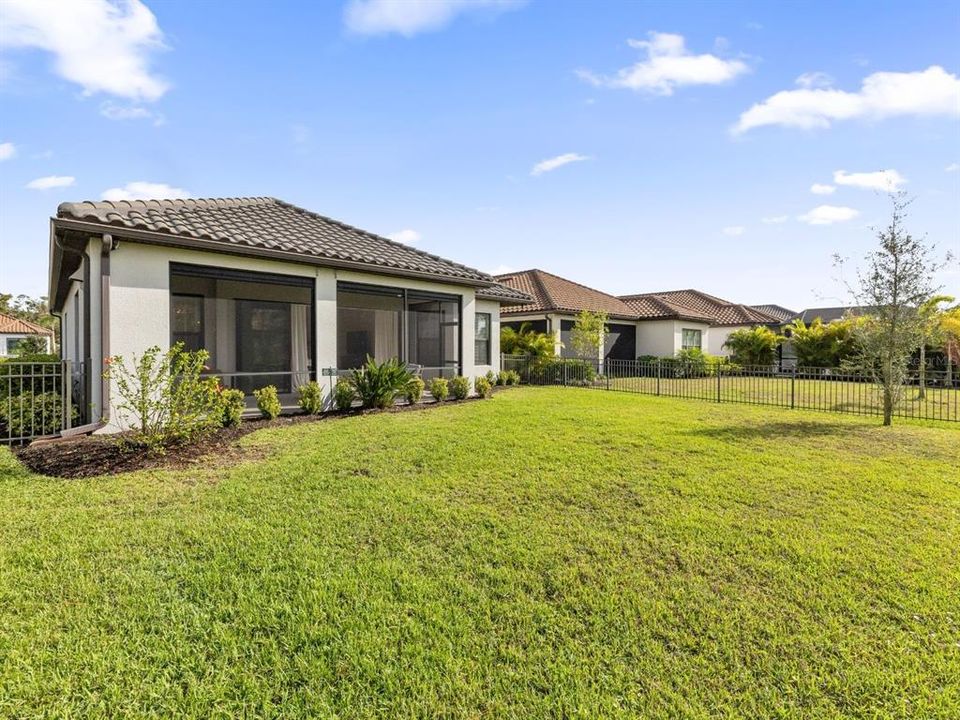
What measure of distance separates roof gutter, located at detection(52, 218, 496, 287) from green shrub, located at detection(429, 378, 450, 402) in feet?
9.28

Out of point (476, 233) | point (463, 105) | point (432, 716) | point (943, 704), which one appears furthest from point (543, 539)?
point (476, 233)

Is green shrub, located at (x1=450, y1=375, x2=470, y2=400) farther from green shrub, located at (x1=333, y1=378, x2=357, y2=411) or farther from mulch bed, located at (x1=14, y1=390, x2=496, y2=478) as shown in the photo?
mulch bed, located at (x1=14, y1=390, x2=496, y2=478)

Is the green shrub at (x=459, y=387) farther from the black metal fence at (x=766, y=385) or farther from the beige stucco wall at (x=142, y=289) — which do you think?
the black metal fence at (x=766, y=385)

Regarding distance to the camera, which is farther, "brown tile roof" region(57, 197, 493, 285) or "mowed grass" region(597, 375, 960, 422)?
"mowed grass" region(597, 375, 960, 422)

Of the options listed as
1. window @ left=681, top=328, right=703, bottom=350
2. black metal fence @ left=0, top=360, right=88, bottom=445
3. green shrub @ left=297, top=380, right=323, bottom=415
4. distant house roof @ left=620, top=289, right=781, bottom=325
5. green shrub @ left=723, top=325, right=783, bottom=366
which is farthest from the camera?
distant house roof @ left=620, top=289, right=781, bottom=325

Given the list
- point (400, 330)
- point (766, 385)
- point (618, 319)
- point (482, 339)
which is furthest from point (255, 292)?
point (618, 319)

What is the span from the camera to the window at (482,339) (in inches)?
685

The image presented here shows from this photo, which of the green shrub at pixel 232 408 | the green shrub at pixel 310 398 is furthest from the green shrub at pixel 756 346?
the green shrub at pixel 232 408

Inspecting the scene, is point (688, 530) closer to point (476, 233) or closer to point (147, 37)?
point (147, 37)

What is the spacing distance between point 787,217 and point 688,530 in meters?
15.0

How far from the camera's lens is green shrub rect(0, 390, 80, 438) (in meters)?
8.25

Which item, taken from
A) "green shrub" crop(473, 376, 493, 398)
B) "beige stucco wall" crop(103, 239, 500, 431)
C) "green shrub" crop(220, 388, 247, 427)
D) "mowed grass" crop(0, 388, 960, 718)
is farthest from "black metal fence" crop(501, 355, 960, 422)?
"green shrub" crop(220, 388, 247, 427)

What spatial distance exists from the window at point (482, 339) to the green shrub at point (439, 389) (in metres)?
3.63

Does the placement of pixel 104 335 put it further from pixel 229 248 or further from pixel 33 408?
pixel 229 248
